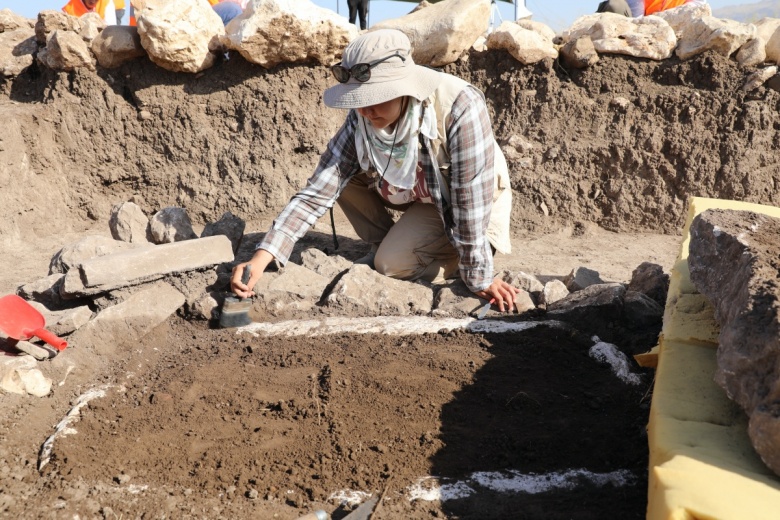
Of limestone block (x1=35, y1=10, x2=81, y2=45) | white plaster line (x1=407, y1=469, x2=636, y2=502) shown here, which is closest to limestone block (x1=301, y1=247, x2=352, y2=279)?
white plaster line (x1=407, y1=469, x2=636, y2=502)

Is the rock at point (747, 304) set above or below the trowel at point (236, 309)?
above

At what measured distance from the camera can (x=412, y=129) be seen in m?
3.46

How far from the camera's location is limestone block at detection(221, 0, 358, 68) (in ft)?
16.4

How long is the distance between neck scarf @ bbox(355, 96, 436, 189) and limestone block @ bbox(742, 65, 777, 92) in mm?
3032

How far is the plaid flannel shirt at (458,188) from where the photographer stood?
137 inches

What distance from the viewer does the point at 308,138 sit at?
219 inches

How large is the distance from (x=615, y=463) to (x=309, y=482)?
1.11m

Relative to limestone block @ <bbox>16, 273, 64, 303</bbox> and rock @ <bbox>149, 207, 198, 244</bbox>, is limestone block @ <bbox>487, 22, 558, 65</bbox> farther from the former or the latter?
limestone block @ <bbox>16, 273, 64, 303</bbox>

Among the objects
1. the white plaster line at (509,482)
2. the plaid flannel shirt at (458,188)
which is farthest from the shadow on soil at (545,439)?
the plaid flannel shirt at (458,188)

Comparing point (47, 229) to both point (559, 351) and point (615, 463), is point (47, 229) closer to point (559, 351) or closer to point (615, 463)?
point (559, 351)

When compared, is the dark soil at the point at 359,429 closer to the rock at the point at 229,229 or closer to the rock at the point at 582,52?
the rock at the point at 229,229

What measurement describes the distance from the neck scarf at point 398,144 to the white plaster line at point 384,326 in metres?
0.78

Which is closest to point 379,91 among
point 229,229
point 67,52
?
point 229,229

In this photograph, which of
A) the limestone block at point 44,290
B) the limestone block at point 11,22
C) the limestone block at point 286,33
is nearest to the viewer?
the limestone block at point 44,290
